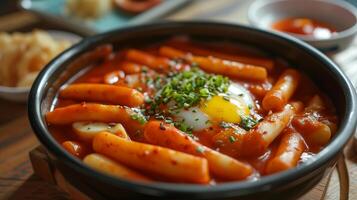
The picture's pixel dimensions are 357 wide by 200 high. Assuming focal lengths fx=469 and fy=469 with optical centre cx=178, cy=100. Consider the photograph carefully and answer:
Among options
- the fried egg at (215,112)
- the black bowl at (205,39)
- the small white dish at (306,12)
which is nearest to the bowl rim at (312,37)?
the small white dish at (306,12)

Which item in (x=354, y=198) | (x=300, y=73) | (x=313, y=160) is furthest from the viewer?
(x=300, y=73)

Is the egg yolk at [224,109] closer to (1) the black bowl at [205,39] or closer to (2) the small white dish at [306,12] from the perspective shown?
(1) the black bowl at [205,39]

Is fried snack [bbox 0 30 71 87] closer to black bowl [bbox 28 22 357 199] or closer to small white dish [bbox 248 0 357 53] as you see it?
black bowl [bbox 28 22 357 199]

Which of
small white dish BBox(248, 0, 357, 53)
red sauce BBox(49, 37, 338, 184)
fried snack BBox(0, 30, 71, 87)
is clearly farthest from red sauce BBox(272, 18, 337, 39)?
fried snack BBox(0, 30, 71, 87)

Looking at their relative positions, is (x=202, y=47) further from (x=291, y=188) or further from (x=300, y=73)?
(x=291, y=188)

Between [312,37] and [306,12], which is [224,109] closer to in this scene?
[312,37]

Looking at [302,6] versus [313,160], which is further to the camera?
[302,6]

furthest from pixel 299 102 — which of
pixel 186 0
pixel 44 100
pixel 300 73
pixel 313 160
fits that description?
pixel 186 0

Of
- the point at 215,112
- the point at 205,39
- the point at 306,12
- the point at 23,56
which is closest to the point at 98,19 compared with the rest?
the point at 23,56
